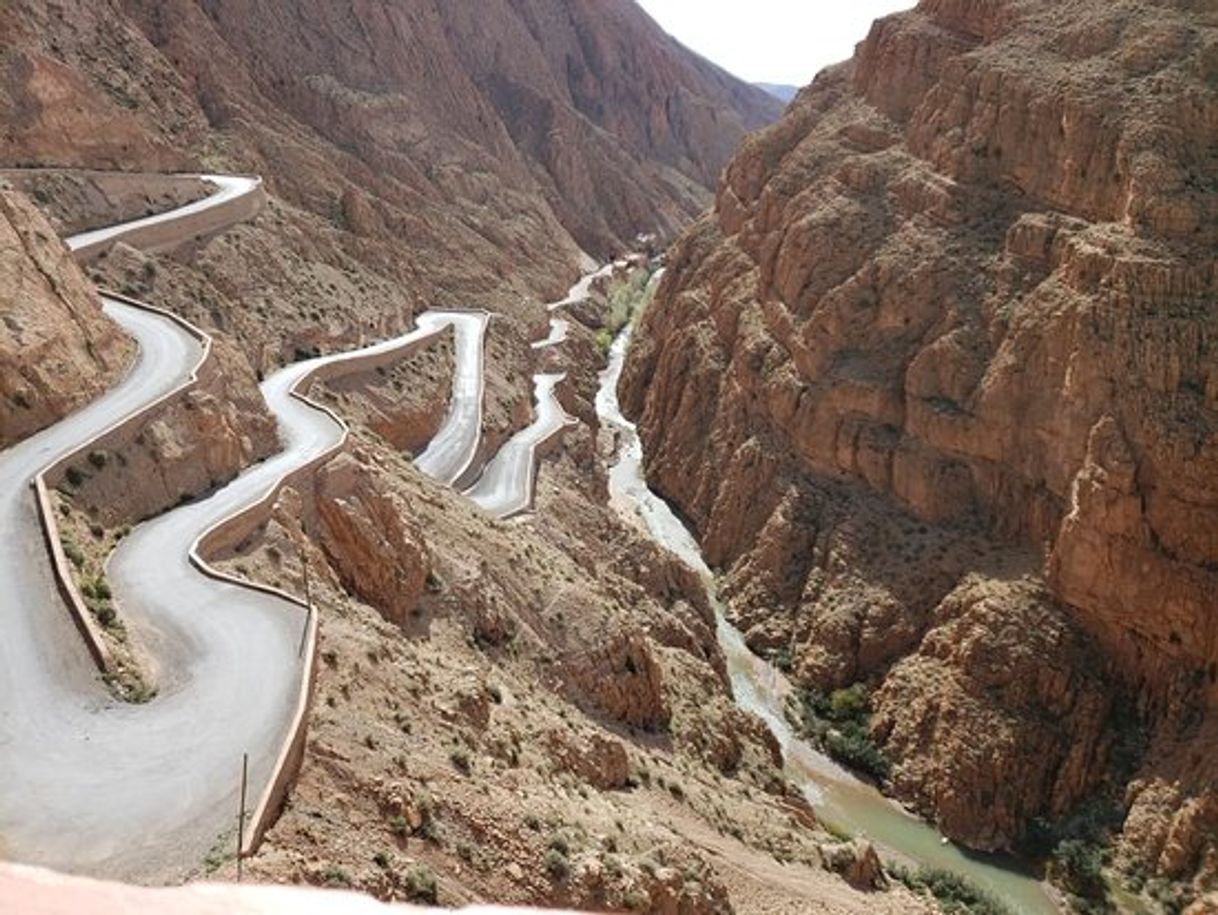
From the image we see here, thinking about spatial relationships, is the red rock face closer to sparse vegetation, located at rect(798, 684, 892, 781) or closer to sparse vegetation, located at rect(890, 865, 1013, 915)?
sparse vegetation, located at rect(798, 684, 892, 781)

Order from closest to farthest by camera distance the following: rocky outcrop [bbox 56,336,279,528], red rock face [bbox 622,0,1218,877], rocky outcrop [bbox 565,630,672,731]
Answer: rocky outcrop [bbox 56,336,279,528], rocky outcrop [bbox 565,630,672,731], red rock face [bbox 622,0,1218,877]

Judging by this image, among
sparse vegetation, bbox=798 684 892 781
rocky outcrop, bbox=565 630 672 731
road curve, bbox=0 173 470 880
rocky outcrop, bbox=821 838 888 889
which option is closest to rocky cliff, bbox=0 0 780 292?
road curve, bbox=0 173 470 880

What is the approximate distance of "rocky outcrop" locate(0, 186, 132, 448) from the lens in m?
20.2

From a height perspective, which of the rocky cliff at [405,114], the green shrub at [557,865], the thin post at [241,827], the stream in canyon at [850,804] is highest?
the rocky cliff at [405,114]

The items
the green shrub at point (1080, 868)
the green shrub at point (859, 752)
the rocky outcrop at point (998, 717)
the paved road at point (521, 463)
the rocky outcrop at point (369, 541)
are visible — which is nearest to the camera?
the rocky outcrop at point (369, 541)

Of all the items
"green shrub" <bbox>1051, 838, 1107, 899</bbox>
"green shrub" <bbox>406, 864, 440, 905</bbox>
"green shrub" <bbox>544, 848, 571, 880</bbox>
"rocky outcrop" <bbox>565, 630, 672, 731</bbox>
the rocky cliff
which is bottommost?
"green shrub" <bbox>1051, 838, 1107, 899</bbox>

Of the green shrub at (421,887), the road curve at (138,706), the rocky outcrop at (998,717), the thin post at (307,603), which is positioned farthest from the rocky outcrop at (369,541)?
the rocky outcrop at (998,717)

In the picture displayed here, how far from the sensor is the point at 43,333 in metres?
21.3

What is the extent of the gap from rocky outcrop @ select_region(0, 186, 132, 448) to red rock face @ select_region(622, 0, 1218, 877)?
24375 millimetres

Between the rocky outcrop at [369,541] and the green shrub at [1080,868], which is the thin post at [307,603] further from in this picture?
the green shrub at [1080,868]

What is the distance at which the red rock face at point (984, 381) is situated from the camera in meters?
31.8

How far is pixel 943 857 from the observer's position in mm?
29609

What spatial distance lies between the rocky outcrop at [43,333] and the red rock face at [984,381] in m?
24.4

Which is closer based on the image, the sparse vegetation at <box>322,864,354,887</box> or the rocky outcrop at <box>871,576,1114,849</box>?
the sparse vegetation at <box>322,864,354,887</box>
